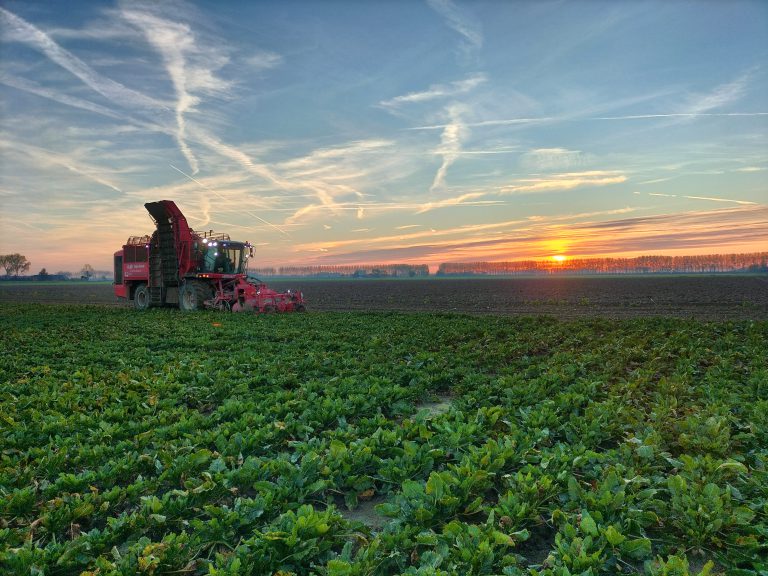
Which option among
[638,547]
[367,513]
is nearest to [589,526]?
[638,547]

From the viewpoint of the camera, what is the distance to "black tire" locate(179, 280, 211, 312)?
25.8 meters

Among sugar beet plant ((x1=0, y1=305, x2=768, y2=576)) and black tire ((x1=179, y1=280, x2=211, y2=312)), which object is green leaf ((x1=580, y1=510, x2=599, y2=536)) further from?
black tire ((x1=179, y1=280, x2=211, y2=312))

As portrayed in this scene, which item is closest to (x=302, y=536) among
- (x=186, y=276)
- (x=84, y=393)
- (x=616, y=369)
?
(x=84, y=393)

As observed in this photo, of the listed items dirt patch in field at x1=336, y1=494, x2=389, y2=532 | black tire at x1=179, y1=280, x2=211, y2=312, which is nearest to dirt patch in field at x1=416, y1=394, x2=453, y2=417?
dirt patch in field at x1=336, y1=494, x2=389, y2=532

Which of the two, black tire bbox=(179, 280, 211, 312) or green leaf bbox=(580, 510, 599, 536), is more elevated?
black tire bbox=(179, 280, 211, 312)

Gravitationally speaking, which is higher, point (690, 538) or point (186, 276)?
point (186, 276)

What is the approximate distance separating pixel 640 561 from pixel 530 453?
183 cm

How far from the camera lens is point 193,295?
84.8 feet

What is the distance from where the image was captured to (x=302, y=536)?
162 inches

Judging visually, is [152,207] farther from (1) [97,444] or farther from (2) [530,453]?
(2) [530,453]

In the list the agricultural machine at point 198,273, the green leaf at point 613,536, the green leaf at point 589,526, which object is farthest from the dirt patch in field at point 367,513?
the agricultural machine at point 198,273

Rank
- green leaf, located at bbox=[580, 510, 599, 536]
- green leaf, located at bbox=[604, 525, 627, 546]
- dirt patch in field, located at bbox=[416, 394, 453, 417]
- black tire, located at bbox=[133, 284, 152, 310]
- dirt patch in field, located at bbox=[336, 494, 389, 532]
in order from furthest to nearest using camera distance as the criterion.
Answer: black tire, located at bbox=[133, 284, 152, 310], dirt patch in field, located at bbox=[416, 394, 453, 417], dirt patch in field, located at bbox=[336, 494, 389, 532], green leaf, located at bbox=[580, 510, 599, 536], green leaf, located at bbox=[604, 525, 627, 546]

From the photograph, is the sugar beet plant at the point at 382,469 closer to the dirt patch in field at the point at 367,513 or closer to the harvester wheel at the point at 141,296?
the dirt patch in field at the point at 367,513

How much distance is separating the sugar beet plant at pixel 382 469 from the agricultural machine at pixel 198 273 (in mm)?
13166
